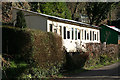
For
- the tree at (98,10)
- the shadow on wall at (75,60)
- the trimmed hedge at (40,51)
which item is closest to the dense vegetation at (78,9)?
the tree at (98,10)

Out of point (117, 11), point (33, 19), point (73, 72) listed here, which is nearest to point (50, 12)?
point (33, 19)

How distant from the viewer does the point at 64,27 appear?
62.9 ft

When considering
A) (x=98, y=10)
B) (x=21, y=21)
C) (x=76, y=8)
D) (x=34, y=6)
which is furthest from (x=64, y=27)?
(x=76, y=8)

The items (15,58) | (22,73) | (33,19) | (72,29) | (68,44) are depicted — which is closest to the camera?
(22,73)

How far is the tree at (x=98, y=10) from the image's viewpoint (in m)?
37.6

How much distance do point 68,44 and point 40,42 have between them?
31.9 feet

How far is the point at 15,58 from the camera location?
462 inches

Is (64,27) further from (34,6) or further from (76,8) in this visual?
(76,8)

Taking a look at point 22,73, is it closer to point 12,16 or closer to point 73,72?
point 73,72

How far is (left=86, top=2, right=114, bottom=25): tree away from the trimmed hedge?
27.9m

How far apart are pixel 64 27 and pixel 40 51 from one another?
32.7 ft

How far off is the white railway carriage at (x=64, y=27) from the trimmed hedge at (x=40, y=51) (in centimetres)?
331

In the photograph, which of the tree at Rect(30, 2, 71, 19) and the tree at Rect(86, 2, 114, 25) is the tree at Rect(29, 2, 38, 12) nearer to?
the tree at Rect(30, 2, 71, 19)

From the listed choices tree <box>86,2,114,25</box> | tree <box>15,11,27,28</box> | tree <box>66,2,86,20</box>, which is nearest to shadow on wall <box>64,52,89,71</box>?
tree <box>15,11,27,28</box>
